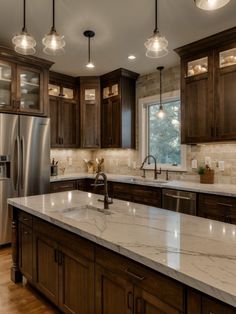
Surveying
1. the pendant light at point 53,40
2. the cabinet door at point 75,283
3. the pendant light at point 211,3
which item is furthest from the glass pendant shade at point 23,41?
the cabinet door at point 75,283

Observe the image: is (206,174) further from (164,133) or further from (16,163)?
(16,163)

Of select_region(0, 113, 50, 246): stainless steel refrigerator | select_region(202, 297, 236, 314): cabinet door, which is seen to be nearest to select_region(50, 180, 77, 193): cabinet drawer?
select_region(0, 113, 50, 246): stainless steel refrigerator

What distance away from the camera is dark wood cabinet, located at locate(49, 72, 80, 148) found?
4.57 meters

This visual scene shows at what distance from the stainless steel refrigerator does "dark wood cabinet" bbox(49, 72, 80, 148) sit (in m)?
0.72

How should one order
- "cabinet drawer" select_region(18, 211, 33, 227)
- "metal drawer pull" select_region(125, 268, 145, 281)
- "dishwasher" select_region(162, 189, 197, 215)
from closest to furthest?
"metal drawer pull" select_region(125, 268, 145, 281) < "cabinet drawer" select_region(18, 211, 33, 227) < "dishwasher" select_region(162, 189, 197, 215)

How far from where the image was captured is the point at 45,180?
3.85 meters

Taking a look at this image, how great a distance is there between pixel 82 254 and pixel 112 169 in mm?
3578

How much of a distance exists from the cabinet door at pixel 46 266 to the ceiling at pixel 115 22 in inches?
88.6

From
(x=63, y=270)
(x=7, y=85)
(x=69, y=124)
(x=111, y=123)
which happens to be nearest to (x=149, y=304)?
(x=63, y=270)

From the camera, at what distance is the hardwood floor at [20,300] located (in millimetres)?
2119

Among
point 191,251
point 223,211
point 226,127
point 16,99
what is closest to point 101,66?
point 16,99

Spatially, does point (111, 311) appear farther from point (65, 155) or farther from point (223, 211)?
point (65, 155)

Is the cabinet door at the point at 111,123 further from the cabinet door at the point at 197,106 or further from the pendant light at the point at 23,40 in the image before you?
the pendant light at the point at 23,40

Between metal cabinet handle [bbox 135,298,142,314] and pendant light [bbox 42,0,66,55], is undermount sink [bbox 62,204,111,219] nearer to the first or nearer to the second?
metal cabinet handle [bbox 135,298,142,314]
